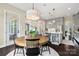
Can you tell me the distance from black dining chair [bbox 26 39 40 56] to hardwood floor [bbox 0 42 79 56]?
10.2 inches

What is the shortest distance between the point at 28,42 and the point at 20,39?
167 mm

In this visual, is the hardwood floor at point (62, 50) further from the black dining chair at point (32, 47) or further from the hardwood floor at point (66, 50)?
the black dining chair at point (32, 47)

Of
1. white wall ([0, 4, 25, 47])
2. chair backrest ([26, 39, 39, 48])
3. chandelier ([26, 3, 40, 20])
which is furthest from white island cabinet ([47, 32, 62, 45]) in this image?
white wall ([0, 4, 25, 47])

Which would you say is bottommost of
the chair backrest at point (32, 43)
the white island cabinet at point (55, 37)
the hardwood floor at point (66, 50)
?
the hardwood floor at point (66, 50)

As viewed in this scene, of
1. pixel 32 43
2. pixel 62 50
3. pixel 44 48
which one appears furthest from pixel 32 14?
pixel 62 50

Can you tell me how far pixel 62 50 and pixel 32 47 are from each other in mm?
597

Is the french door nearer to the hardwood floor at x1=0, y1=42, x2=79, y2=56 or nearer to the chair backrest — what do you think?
the hardwood floor at x1=0, y1=42, x2=79, y2=56

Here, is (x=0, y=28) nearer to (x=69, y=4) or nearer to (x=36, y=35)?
(x=36, y=35)

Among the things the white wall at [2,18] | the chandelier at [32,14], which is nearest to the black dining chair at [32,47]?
the white wall at [2,18]

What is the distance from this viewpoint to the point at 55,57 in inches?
92.8

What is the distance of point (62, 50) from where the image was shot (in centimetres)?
234

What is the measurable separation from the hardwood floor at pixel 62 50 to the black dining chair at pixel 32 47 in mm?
260

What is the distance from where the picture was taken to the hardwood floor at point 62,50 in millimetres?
2305

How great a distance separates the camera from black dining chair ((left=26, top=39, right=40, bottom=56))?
7.63 ft
